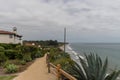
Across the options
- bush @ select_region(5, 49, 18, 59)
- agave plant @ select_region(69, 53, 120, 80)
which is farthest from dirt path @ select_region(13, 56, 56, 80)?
bush @ select_region(5, 49, 18, 59)

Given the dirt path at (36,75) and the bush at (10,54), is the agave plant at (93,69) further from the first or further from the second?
the bush at (10,54)

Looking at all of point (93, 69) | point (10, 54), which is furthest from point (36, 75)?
point (10, 54)

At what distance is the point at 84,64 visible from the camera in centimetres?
952

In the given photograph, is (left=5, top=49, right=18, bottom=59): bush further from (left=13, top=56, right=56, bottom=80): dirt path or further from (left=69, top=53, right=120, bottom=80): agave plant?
(left=69, top=53, right=120, bottom=80): agave plant

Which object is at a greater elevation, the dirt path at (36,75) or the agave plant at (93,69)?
the agave plant at (93,69)

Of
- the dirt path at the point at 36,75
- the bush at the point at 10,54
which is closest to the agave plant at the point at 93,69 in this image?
the dirt path at the point at 36,75

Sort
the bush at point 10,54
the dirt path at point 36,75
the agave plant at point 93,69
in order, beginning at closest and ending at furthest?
the agave plant at point 93,69
the dirt path at point 36,75
the bush at point 10,54

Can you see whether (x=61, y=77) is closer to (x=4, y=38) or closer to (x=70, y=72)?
(x=70, y=72)

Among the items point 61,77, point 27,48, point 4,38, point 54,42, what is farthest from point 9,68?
point 54,42

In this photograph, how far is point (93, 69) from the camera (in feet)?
30.6

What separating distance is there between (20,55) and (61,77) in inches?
805

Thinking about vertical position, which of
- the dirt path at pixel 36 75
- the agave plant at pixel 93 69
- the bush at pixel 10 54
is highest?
the agave plant at pixel 93 69

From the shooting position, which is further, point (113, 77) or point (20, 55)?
point (20, 55)

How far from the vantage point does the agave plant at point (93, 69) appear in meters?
9.24
